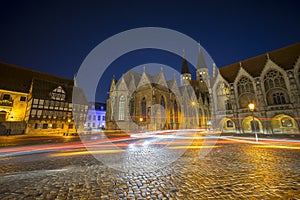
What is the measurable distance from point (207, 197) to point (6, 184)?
5.40 meters

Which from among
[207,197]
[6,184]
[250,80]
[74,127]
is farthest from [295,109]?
[74,127]

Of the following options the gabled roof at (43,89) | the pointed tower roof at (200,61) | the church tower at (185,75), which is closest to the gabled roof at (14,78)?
the gabled roof at (43,89)

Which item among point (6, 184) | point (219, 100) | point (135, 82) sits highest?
point (135, 82)

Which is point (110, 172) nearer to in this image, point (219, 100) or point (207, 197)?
point (207, 197)

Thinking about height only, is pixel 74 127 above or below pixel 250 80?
below

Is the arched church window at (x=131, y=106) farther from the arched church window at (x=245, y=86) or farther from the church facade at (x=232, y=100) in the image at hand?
the arched church window at (x=245, y=86)

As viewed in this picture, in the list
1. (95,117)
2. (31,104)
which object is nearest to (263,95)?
(31,104)

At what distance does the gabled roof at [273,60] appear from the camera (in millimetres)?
21516

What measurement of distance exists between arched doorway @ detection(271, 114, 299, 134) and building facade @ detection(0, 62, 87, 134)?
113 feet

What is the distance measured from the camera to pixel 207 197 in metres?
2.88

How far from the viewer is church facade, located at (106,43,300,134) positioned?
67.5 ft

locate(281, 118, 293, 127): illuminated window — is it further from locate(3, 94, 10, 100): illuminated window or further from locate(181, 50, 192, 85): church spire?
locate(3, 94, 10, 100): illuminated window

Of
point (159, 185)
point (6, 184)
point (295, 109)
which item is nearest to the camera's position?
point (159, 185)

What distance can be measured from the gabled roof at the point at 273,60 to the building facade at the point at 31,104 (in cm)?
3313
